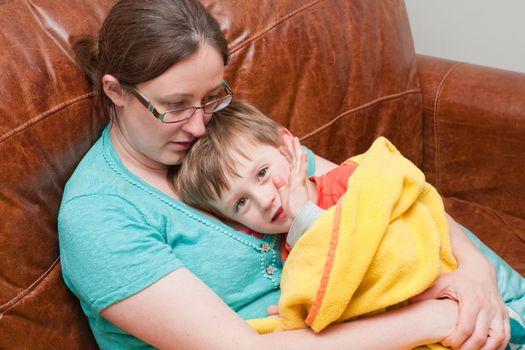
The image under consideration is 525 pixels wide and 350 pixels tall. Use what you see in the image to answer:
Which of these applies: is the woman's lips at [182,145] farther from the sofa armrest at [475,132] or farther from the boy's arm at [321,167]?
the sofa armrest at [475,132]

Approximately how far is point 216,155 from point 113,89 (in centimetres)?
23

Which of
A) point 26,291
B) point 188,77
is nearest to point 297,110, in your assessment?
point 188,77

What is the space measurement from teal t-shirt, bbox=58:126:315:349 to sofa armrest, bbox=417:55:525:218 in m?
0.82

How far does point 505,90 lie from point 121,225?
1212 mm

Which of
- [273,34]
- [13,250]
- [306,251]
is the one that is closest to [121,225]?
[13,250]

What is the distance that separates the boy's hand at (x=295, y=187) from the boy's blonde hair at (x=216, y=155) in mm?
87

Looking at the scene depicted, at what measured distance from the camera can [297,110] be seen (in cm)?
174

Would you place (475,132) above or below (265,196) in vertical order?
below

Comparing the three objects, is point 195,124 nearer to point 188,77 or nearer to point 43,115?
point 188,77

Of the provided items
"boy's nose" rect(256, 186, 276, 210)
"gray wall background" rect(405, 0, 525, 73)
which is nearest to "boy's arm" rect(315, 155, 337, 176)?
"boy's nose" rect(256, 186, 276, 210)

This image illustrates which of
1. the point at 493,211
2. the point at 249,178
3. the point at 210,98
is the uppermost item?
the point at 210,98

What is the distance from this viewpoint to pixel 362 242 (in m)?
1.11

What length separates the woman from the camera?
44.4 inches

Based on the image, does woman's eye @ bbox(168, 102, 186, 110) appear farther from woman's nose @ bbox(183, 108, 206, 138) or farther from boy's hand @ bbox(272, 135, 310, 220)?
boy's hand @ bbox(272, 135, 310, 220)
